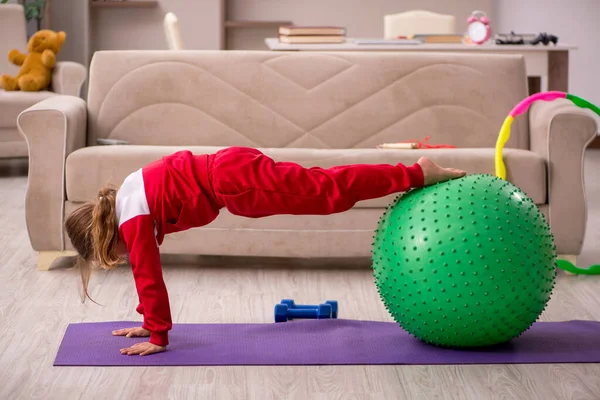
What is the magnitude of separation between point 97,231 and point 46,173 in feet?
3.38

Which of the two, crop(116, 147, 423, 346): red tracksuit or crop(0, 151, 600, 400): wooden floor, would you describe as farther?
crop(116, 147, 423, 346): red tracksuit

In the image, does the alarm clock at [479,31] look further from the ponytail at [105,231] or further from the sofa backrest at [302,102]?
the ponytail at [105,231]

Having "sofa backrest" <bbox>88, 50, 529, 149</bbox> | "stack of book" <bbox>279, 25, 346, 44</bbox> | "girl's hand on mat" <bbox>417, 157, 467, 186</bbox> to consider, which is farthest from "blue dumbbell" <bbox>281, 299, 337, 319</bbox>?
"stack of book" <bbox>279, 25, 346, 44</bbox>

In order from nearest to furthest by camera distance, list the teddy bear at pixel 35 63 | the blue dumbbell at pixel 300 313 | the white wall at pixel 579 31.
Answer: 1. the blue dumbbell at pixel 300 313
2. the teddy bear at pixel 35 63
3. the white wall at pixel 579 31

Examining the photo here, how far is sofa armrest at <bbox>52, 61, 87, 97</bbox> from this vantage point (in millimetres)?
5508

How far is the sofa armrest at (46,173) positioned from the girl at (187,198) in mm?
909

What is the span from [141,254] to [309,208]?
18.1 inches

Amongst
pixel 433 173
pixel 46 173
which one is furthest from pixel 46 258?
pixel 433 173

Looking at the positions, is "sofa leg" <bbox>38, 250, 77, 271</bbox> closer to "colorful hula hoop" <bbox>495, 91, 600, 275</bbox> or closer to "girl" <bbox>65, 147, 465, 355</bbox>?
"girl" <bbox>65, 147, 465, 355</bbox>

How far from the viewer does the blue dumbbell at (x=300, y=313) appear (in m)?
2.68

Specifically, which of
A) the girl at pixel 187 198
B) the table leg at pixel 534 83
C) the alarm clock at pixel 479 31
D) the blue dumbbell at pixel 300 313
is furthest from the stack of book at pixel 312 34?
the girl at pixel 187 198

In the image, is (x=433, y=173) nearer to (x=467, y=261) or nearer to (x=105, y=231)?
(x=467, y=261)

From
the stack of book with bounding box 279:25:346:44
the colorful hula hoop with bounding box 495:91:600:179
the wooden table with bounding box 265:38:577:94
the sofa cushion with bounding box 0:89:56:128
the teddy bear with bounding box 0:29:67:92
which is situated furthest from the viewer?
the teddy bear with bounding box 0:29:67:92

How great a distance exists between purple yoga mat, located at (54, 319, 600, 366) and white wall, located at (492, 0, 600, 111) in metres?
4.37
